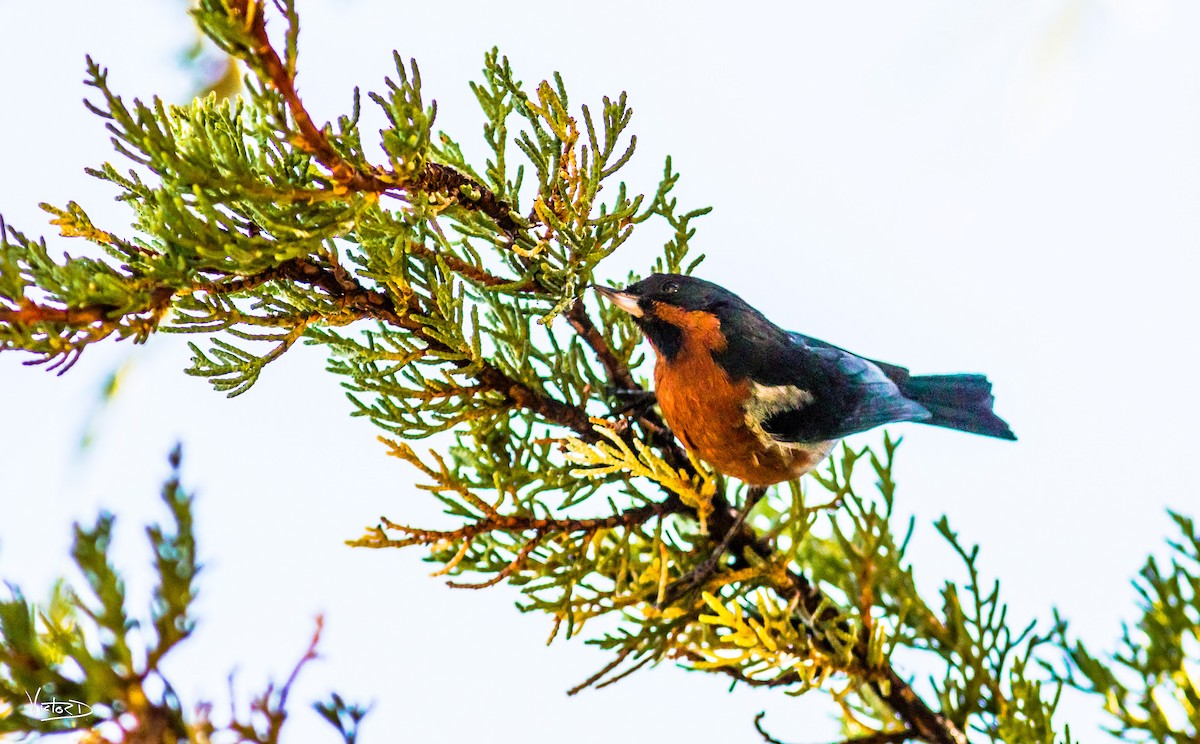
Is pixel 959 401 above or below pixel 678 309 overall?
above

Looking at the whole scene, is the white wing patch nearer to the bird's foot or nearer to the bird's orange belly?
the bird's orange belly

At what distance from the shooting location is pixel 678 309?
235cm

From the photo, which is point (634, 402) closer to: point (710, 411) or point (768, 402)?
point (710, 411)

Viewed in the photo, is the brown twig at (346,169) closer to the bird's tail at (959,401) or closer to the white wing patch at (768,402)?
the white wing patch at (768,402)

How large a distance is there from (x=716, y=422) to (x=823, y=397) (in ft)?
1.32

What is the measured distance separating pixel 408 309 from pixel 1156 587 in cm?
149

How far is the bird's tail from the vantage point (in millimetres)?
2775

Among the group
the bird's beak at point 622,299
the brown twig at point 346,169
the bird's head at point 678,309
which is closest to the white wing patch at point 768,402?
the bird's head at point 678,309

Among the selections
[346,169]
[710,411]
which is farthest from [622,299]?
[346,169]

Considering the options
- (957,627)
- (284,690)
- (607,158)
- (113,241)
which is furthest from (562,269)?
(957,627)

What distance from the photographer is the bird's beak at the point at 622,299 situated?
2.23 m

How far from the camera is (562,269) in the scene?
6.17 feet

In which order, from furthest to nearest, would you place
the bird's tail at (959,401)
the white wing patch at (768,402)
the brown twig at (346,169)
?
the bird's tail at (959,401)
the white wing patch at (768,402)
the brown twig at (346,169)

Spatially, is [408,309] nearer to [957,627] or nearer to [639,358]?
[639,358]
